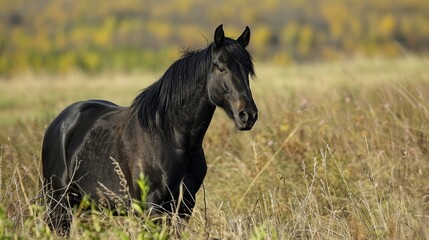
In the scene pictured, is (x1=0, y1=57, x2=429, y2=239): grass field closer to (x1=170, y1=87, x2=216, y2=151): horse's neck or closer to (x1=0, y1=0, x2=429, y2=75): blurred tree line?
(x1=170, y1=87, x2=216, y2=151): horse's neck

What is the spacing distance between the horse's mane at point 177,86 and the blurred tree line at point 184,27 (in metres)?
32.9

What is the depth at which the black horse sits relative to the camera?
16.5ft

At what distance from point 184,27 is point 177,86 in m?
47.6

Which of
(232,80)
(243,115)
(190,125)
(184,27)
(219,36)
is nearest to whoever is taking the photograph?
(243,115)

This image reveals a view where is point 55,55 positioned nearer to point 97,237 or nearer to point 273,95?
point 273,95

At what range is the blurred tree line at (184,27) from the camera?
43156 millimetres

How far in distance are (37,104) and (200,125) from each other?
13328mm

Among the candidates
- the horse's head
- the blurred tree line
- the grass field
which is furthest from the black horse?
the blurred tree line

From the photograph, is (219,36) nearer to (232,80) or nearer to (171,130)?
(232,80)

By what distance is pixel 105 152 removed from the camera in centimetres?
570

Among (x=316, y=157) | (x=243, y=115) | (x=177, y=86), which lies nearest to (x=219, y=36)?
(x=177, y=86)

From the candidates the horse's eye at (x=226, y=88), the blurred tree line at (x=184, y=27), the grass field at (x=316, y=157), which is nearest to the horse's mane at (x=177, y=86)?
the horse's eye at (x=226, y=88)

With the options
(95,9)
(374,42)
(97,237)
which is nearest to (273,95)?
(97,237)

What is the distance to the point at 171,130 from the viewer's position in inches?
212
